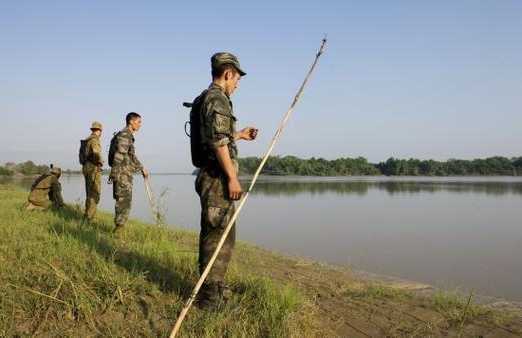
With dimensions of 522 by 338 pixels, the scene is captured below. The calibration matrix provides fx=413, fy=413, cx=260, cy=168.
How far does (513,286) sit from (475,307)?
12.0ft

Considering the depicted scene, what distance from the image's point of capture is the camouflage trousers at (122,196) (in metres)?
6.81

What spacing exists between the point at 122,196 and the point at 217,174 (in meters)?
4.07

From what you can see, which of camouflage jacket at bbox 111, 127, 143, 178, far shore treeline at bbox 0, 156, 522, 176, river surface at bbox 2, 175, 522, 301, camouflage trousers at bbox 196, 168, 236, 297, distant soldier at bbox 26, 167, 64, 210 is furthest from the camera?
far shore treeline at bbox 0, 156, 522, 176

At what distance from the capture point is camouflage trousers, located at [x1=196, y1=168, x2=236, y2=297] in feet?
11.1

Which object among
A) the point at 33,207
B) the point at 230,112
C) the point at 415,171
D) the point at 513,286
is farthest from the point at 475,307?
the point at 415,171

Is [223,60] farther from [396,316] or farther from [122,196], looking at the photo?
[122,196]

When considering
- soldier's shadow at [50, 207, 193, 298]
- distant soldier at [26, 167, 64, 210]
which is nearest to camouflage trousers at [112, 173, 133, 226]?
soldier's shadow at [50, 207, 193, 298]

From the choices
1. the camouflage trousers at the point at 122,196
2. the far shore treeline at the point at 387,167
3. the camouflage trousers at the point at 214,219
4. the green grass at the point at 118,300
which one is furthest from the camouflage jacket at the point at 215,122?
the far shore treeline at the point at 387,167

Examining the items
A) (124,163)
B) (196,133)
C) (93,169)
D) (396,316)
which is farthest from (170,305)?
(93,169)

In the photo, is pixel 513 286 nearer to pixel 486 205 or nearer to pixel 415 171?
pixel 486 205

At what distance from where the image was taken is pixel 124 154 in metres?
7.15

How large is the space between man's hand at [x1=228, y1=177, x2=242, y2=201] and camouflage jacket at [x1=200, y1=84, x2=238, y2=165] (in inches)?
10.6

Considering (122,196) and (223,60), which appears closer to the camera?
(223,60)

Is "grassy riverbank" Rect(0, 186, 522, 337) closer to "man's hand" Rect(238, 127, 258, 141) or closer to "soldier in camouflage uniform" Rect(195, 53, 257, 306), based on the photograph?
"soldier in camouflage uniform" Rect(195, 53, 257, 306)
